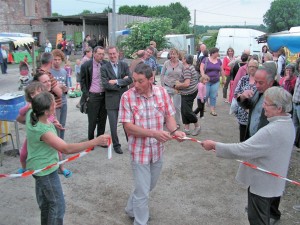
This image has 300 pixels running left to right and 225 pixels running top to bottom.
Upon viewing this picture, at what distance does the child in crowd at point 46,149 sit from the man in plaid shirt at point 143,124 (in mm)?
631

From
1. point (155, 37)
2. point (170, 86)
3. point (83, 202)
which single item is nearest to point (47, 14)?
point (155, 37)

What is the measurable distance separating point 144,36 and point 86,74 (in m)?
14.7

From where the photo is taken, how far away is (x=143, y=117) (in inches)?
135

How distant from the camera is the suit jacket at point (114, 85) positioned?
585 cm

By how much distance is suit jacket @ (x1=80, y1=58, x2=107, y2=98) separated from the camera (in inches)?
239

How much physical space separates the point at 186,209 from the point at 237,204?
2.35 ft

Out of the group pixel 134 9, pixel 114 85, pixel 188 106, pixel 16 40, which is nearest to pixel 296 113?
pixel 188 106

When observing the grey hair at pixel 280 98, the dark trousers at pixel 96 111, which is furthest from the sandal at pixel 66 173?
the grey hair at pixel 280 98

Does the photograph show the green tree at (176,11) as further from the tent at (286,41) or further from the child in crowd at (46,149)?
the child in crowd at (46,149)

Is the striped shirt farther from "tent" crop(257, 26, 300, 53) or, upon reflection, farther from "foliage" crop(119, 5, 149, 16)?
"foliage" crop(119, 5, 149, 16)

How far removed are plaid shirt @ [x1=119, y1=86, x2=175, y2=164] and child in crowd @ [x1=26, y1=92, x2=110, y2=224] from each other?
650mm

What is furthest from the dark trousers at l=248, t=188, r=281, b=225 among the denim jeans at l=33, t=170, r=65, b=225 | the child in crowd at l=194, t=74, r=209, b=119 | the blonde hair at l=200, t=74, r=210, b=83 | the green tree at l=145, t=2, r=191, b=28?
the green tree at l=145, t=2, r=191, b=28

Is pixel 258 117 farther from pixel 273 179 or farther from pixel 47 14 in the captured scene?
pixel 47 14

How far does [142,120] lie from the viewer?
3.42 meters
